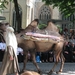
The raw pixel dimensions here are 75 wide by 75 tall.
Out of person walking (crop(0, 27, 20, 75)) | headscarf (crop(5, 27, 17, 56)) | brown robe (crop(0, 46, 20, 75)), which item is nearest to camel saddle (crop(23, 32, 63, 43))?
headscarf (crop(5, 27, 17, 56))

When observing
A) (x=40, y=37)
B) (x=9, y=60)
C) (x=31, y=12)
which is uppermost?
(x=31, y=12)

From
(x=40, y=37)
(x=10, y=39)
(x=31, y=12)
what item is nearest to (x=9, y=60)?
(x=10, y=39)

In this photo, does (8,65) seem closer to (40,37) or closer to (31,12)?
(40,37)

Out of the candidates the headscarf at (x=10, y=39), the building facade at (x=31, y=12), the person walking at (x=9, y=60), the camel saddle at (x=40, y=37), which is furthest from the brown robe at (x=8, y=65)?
the building facade at (x=31, y=12)

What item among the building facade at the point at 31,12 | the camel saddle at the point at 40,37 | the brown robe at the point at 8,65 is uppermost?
the building facade at the point at 31,12

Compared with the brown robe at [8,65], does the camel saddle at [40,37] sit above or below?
above

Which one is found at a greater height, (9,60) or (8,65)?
(9,60)

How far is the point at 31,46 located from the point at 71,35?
25.2ft

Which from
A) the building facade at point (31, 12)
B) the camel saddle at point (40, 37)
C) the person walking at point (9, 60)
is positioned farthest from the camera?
the building facade at point (31, 12)

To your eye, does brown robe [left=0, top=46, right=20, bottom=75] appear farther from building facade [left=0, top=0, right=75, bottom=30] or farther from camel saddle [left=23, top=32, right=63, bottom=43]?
building facade [left=0, top=0, right=75, bottom=30]

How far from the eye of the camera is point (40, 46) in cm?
1144

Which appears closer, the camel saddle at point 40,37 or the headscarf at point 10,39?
the headscarf at point 10,39

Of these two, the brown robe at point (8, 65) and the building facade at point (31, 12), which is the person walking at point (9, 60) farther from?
the building facade at point (31, 12)

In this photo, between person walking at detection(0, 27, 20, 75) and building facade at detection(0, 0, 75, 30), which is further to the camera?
building facade at detection(0, 0, 75, 30)
